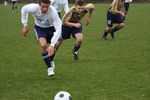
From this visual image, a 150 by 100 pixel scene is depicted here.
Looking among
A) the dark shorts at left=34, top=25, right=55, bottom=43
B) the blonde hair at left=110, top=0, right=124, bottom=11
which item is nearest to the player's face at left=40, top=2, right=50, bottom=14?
the dark shorts at left=34, top=25, right=55, bottom=43

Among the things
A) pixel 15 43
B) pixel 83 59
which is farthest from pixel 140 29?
pixel 83 59

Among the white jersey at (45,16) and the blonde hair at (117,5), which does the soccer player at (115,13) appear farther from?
the white jersey at (45,16)

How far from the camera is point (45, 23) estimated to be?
870 cm

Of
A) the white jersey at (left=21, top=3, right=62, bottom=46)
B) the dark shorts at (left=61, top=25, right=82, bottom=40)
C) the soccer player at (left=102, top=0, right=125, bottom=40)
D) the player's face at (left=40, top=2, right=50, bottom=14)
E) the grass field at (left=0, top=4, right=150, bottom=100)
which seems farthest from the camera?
the soccer player at (left=102, top=0, right=125, bottom=40)

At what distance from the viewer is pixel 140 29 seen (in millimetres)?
18922

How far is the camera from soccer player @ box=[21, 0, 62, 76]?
7.89 meters

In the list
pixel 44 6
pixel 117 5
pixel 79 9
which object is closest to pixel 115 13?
pixel 117 5

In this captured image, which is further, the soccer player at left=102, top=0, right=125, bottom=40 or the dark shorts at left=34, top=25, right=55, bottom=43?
the soccer player at left=102, top=0, right=125, bottom=40

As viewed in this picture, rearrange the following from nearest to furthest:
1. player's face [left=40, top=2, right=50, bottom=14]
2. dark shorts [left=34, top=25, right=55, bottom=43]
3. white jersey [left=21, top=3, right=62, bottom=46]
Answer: player's face [left=40, top=2, right=50, bottom=14], white jersey [left=21, top=3, right=62, bottom=46], dark shorts [left=34, top=25, right=55, bottom=43]

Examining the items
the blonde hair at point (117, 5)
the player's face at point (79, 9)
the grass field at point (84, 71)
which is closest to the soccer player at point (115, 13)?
the blonde hair at point (117, 5)

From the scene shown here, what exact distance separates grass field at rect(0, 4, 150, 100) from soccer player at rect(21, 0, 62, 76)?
0.65 m

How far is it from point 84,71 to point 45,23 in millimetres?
1499

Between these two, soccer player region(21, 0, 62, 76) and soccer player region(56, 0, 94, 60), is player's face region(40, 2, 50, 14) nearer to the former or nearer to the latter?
soccer player region(21, 0, 62, 76)

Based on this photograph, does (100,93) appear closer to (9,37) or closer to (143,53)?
(143,53)
